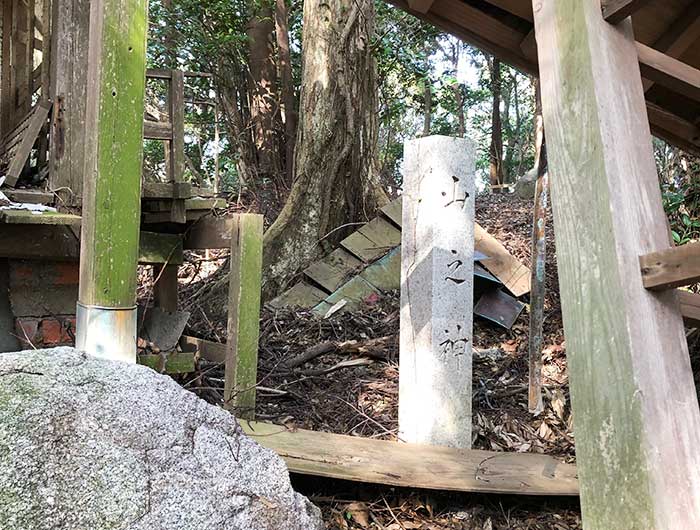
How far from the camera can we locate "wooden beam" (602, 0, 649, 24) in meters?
1.39

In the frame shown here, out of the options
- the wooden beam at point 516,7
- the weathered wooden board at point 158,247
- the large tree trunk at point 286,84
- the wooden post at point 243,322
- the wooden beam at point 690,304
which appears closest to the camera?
the wooden beam at point 690,304

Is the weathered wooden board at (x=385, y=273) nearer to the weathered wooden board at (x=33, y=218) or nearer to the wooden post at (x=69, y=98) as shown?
the wooden post at (x=69, y=98)

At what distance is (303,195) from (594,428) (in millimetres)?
5262

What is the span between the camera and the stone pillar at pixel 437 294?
345 cm

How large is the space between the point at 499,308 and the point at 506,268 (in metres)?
0.50

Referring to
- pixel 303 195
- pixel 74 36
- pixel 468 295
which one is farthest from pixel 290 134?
pixel 468 295

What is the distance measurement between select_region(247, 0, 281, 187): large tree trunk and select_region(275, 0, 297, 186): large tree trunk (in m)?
0.18

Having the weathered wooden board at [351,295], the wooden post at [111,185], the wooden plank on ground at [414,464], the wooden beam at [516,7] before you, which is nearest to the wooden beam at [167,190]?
the wooden post at [111,185]

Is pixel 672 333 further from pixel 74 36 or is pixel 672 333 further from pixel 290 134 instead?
pixel 290 134

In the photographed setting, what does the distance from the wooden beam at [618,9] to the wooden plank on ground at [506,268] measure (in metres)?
4.31

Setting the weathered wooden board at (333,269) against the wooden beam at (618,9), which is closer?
the wooden beam at (618,9)

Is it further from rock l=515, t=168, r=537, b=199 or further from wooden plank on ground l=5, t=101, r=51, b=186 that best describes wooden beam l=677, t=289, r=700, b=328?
rock l=515, t=168, r=537, b=199

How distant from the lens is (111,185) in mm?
2391

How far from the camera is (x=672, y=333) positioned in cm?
128
